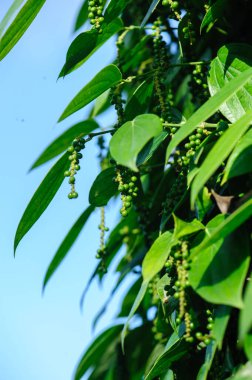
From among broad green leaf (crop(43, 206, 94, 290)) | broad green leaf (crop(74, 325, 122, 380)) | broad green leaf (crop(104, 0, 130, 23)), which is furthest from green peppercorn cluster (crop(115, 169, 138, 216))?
broad green leaf (crop(74, 325, 122, 380))

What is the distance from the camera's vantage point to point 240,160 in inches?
36.4

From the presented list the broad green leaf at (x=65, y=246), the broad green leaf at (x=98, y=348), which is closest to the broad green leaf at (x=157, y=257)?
the broad green leaf at (x=65, y=246)

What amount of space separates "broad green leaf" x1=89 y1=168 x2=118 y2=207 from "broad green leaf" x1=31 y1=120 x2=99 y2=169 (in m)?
0.33

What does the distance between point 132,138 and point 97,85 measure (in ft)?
0.89

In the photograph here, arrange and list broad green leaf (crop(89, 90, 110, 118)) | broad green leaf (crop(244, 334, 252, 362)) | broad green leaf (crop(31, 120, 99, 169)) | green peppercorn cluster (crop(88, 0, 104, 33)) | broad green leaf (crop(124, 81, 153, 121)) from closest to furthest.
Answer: broad green leaf (crop(244, 334, 252, 362)) < green peppercorn cluster (crop(88, 0, 104, 33)) < broad green leaf (crop(124, 81, 153, 121)) < broad green leaf (crop(31, 120, 99, 169)) < broad green leaf (crop(89, 90, 110, 118))

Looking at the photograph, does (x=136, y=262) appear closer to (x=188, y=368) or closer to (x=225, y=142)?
(x=188, y=368)

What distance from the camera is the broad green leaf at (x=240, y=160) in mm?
916

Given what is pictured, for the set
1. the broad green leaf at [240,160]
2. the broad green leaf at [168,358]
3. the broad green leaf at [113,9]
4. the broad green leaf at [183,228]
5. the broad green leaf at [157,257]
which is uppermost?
the broad green leaf at [113,9]

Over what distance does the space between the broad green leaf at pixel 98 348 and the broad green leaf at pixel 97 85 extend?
2.99ft

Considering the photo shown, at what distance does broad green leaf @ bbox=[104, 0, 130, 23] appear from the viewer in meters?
1.29

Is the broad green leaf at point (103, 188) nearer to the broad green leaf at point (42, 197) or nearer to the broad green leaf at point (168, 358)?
the broad green leaf at point (42, 197)

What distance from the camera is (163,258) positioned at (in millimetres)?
988

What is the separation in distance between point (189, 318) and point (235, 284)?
0.14m

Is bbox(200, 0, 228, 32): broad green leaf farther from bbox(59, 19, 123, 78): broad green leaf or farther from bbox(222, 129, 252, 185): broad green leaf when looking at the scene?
bbox(222, 129, 252, 185): broad green leaf
